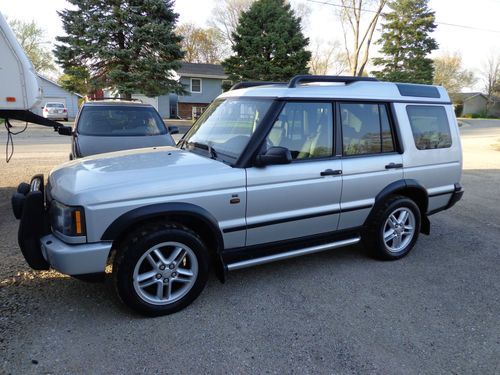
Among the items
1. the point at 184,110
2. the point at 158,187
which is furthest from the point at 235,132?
the point at 184,110

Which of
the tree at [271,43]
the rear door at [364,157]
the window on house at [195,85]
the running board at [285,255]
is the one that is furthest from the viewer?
the window on house at [195,85]

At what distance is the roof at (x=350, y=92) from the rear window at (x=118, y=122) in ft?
11.6

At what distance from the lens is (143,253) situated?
294 centimetres

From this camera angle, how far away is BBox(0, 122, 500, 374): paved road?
8.48 ft

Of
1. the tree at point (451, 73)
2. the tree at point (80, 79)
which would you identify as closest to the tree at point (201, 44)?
the tree at point (80, 79)

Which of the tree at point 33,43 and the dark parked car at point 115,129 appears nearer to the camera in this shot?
the dark parked car at point 115,129

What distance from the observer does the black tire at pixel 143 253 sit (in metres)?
2.89

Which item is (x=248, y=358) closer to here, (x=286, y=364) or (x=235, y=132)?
(x=286, y=364)

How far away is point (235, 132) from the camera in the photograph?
3.66 metres

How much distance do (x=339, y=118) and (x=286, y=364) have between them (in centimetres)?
241

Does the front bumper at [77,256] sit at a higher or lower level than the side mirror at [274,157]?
lower

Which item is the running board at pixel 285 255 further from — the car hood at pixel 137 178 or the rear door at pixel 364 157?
the car hood at pixel 137 178

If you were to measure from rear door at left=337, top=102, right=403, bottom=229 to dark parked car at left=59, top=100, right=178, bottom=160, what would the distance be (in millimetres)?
4083

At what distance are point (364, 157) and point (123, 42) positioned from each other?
21.2 m
